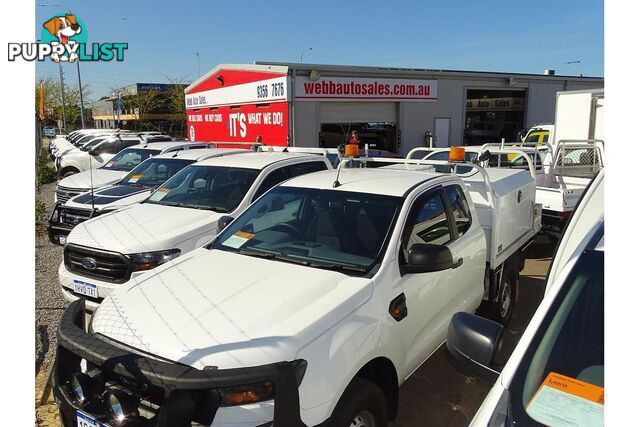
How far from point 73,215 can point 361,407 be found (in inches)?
230

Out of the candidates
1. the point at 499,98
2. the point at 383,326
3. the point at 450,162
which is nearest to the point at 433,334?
the point at 383,326

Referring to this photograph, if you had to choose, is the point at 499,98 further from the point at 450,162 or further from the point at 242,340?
the point at 242,340

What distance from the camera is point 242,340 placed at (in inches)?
91.5

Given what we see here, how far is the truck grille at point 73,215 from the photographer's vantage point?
678cm

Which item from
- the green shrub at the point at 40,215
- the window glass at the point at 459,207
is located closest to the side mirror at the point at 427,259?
the window glass at the point at 459,207

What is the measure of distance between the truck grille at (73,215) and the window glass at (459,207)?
16.7 ft

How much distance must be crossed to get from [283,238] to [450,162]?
1.84 metres

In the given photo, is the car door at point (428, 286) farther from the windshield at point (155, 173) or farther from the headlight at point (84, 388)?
the windshield at point (155, 173)

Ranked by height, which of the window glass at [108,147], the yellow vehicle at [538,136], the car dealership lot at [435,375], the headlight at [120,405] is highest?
the yellow vehicle at [538,136]

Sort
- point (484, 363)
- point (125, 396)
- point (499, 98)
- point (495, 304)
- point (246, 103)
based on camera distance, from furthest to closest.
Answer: point (499, 98)
point (246, 103)
point (495, 304)
point (125, 396)
point (484, 363)

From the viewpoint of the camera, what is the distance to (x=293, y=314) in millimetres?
2514

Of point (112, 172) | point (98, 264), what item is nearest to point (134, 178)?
point (112, 172)

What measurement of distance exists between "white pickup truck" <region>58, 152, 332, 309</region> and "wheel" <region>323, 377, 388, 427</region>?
1964mm

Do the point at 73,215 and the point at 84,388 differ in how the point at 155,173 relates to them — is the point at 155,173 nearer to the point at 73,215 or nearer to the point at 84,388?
the point at 73,215
